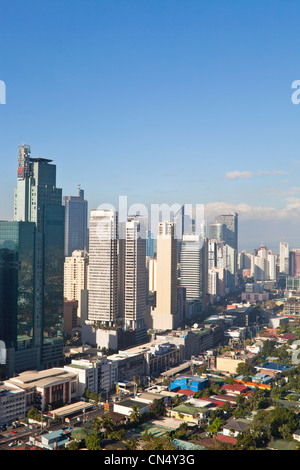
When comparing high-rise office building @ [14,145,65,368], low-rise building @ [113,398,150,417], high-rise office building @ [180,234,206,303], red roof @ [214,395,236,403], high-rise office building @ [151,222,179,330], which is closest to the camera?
low-rise building @ [113,398,150,417]

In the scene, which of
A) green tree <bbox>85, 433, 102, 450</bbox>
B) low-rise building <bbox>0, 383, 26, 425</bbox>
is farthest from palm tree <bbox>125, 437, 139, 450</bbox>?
low-rise building <bbox>0, 383, 26, 425</bbox>

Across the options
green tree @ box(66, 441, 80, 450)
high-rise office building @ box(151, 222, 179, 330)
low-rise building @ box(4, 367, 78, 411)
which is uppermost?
high-rise office building @ box(151, 222, 179, 330)

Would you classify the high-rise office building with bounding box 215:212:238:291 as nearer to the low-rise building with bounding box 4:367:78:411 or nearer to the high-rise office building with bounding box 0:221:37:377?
the high-rise office building with bounding box 0:221:37:377

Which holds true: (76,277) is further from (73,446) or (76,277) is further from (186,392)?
(73,446)

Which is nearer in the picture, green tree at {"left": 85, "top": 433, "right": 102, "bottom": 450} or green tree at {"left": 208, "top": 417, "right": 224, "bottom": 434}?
green tree at {"left": 85, "top": 433, "right": 102, "bottom": 450}
